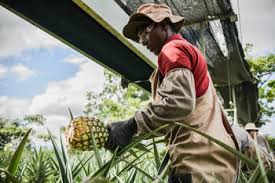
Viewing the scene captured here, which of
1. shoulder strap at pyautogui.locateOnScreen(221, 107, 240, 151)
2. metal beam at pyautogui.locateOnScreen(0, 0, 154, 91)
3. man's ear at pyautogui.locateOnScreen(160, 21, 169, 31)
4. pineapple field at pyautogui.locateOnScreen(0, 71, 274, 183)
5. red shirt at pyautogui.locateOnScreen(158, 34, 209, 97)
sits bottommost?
pineapple field at pyautogui.locateOnScreen(0, 71, 274, 183)

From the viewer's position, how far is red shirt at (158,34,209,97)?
1.53 meters

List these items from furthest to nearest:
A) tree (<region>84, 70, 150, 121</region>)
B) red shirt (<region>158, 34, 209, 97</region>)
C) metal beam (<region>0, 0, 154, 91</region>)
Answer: tree (<region>84, 70, 150, 121</region>)
metal beam (<region>0, 0, 154, 91</region>)
red shirt (<region>158, 34, 209, 97</region>)

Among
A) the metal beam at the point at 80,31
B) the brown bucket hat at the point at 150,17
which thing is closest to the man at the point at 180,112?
the brown bucket hat at the point at 150,17

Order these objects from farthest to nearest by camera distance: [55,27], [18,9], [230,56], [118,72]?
[230,56], [118,72], [55,27], [18,9]

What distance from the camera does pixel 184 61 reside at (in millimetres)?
1533

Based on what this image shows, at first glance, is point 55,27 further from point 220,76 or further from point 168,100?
point 220,76

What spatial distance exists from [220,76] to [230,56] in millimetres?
1435

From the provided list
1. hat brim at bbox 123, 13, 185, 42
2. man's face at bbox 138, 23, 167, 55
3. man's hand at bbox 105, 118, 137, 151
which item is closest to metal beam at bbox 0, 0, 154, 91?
hat brim at bbox 123, 13, 185, 42

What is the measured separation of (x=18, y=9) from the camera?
11.0ft

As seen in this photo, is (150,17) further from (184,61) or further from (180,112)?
(180,112)

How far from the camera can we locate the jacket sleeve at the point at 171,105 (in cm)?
146

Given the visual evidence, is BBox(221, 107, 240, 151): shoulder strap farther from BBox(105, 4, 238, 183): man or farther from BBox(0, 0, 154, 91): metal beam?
BBox(0, 0, 154, 91): metal beam

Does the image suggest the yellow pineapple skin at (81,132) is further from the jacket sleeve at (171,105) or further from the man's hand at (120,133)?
the jacket sleeve at (171,105)

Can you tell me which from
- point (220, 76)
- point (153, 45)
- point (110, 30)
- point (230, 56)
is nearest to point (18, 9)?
point (110, 30)
